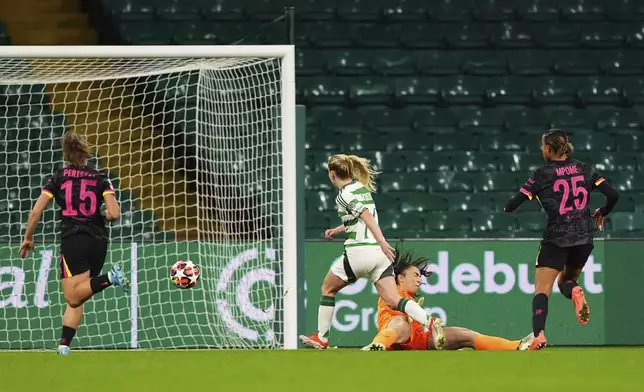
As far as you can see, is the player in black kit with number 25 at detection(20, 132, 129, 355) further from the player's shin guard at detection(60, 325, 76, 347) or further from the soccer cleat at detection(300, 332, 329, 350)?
the soccer cleat at detection(300, 332, 329, 350)

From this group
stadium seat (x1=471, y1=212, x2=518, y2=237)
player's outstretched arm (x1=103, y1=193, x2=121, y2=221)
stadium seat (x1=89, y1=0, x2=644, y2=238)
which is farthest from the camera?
stadium seat (x1=89, y1=0, x2=644, y2=238)

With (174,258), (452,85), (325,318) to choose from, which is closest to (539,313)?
(325,318)

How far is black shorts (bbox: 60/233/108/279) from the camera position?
8445 mm

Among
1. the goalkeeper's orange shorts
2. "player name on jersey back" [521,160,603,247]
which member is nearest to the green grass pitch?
"player name on jersey back" [521,160,603,247]

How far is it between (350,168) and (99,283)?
1737 millimetres

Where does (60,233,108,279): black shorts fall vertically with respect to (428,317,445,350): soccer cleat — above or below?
above

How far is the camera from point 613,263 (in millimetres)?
11469

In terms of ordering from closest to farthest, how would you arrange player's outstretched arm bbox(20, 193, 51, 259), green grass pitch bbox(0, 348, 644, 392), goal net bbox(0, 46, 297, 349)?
1. green grass pitch bbox(0, 348, 644, 392)
2. player's outstretched arm bbox(20, 193, 51, 259)
3. goal net bbox(0, 46, 297, 349)

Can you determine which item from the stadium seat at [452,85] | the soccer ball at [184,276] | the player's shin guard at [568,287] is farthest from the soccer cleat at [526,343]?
the stadium seat at [452,85]

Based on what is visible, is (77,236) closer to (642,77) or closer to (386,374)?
(386,374)

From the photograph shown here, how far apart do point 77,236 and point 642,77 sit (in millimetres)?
8037

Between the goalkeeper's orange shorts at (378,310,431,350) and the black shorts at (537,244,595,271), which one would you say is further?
the goalkeeper's orange shorts at (378,310,431,350)

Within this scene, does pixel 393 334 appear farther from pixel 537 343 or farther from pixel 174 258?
pixel 174 258

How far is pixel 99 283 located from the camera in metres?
8.45
